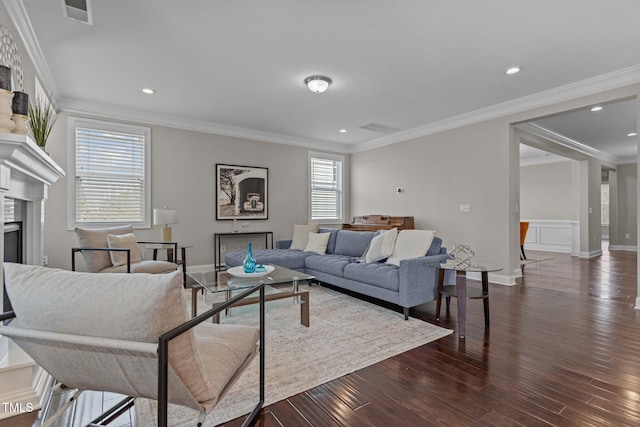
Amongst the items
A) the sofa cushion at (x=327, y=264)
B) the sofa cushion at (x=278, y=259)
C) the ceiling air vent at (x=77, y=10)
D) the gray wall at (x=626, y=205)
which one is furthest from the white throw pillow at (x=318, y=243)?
the gray wall at (x=626, y=205)

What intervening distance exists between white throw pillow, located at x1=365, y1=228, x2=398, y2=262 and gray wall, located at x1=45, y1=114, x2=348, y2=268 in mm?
2923

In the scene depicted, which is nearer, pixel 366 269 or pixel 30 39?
pixel 30 39

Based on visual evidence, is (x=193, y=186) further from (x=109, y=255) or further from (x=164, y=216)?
(x=109, y=255)

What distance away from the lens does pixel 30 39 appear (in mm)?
2906

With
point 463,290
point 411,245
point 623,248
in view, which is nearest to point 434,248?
point 411,245

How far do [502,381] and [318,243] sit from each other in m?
3.43

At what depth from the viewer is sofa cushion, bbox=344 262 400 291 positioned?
10.8 ft

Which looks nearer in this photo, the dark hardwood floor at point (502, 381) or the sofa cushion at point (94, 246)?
the dark hardwood floor at point (502, 381)

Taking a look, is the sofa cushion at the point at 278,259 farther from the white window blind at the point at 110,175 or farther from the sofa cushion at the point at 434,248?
the sofa cushion at the point at 434,248

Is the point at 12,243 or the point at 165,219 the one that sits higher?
the point at 165,219

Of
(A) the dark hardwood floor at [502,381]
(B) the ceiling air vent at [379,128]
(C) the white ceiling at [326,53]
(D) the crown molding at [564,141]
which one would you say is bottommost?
(A) the dark hardwood floor at [502,381]

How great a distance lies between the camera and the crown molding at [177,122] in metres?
4.56

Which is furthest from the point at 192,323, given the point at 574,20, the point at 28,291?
the point at 574,20

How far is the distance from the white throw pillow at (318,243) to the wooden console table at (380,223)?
145cm
